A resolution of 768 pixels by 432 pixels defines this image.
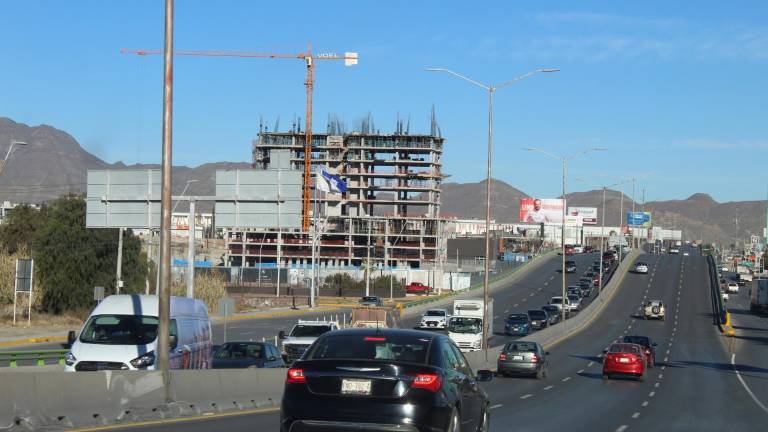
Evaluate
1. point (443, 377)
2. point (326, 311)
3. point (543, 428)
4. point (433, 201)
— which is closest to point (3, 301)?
point (326, 311)

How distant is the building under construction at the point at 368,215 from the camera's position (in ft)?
533

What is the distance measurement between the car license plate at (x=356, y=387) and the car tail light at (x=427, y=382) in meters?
0.48

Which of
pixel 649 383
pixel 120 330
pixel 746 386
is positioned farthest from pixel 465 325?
pixel 120 330

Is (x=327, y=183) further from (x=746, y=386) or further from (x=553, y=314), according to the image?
(x=746, y=386)

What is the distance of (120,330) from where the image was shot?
22844mm

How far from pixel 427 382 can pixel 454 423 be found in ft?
2.95

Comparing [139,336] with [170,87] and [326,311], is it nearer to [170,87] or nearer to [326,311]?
[170,87]

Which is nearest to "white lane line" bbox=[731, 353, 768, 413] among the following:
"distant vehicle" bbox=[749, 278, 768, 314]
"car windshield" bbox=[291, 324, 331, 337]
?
"car windshield" bbox=[291, 324, 331, 337]

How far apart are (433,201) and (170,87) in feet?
483

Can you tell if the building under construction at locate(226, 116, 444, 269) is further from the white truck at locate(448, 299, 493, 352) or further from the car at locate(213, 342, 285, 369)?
the car at locate(213, 342, 285, 369)

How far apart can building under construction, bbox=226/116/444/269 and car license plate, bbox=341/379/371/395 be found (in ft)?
472

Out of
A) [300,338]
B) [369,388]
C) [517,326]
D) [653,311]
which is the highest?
[369,388]

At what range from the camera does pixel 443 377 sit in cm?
1138

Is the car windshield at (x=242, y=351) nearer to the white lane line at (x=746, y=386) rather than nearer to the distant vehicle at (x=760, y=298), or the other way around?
the white lane line at (x=746, y=386)
